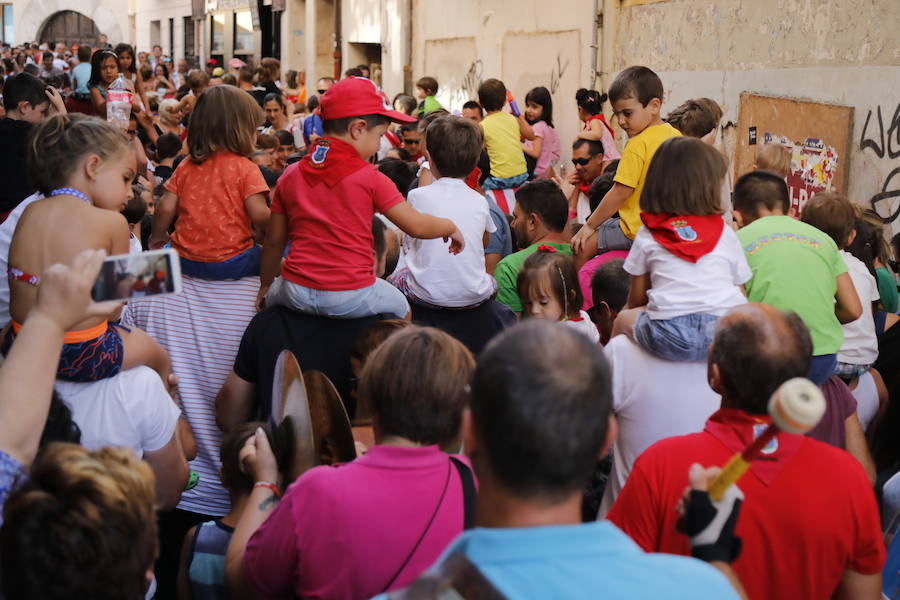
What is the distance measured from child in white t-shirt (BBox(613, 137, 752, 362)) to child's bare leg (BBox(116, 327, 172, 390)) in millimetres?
1678

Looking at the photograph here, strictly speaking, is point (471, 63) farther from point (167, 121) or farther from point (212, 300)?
point (212, 300)

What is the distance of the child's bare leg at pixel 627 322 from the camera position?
3.53m

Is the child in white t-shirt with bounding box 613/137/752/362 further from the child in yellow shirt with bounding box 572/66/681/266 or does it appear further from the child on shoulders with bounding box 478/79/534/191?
the child on shoulders with bounding box 478/79/534/191

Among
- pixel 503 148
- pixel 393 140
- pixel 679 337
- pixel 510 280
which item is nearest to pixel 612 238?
pixel 510 280

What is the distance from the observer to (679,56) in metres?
10.9

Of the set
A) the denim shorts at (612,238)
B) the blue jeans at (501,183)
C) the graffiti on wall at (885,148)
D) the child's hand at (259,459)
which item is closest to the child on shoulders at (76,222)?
the child's hand at (259,459)

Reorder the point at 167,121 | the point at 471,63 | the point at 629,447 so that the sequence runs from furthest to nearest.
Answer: the point at 471,63 < the point at 167,121 < the point at 629,447

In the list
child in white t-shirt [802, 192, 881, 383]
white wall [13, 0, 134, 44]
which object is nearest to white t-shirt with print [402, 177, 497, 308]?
child in white t-shirt [802, 192, 881, 383]

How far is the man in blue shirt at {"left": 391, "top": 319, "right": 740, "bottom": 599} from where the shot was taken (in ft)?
4.90

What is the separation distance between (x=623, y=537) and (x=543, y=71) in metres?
13.4

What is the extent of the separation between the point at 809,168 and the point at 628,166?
366cm

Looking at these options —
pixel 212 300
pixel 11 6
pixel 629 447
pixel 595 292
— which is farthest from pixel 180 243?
pixel 11 6

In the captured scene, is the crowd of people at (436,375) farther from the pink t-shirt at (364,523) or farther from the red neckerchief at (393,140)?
the red neckerchief at (393,140)

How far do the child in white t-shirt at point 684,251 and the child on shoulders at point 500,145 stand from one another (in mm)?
5215
